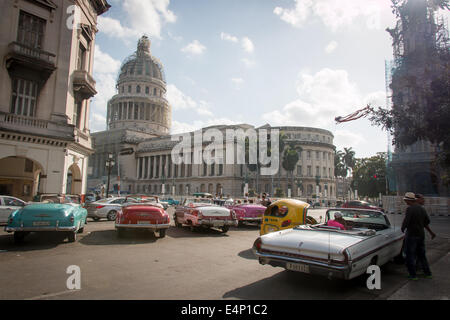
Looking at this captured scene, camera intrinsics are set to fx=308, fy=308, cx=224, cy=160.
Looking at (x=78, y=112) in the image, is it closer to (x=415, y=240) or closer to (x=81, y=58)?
(x=81, y=58)

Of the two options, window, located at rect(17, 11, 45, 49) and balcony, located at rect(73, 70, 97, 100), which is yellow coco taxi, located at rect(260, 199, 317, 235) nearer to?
balcony, located at rect(73, 70, 97, 100)

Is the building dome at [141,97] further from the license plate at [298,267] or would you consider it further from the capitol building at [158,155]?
the license plate at [298,267]

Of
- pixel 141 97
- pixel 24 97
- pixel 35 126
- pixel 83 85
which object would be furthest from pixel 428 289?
pixel 141 97

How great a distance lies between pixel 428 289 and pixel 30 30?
2460 centimetres

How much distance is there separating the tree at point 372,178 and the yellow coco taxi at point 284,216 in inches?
2271

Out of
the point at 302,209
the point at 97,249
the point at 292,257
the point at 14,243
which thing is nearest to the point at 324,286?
the point at 292,257

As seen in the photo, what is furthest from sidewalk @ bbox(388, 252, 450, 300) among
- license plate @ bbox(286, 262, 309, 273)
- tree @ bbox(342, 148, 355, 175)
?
tree @ bbox(342, 148, 355, 175)

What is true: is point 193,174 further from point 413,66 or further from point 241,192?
point 413,66

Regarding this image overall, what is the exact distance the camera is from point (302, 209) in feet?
31.1

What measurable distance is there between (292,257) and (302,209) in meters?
4.16

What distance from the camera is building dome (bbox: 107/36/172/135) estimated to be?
94312 millimetres

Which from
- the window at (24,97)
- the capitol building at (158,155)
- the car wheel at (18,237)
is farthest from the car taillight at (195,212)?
the capitol building at (158,155)

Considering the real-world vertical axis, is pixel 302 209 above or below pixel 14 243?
above

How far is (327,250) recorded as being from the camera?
5145 mm
